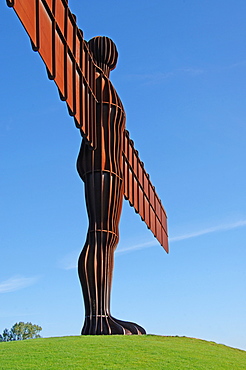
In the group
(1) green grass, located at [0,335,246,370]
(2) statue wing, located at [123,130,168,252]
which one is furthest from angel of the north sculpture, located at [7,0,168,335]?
(1) green grass, located at [0,335,246,370]

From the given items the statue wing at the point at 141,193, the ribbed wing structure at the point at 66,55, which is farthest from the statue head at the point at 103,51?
the statue wing at the point at 141,193

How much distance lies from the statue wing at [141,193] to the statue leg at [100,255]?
2848 millimetres

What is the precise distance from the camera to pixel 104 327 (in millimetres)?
17312

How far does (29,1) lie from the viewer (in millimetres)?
13469

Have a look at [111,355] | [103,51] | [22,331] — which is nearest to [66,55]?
[103,51]

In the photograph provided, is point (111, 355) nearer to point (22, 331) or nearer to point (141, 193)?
point (141, 193)

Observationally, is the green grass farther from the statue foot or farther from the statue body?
the statue body

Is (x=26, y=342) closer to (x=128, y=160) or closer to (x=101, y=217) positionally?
(x=101, y=217)

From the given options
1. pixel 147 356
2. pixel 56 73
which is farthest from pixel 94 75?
pixel 147 356

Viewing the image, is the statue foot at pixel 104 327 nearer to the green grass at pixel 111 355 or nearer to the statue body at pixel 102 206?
the statue body at pixel 102 206

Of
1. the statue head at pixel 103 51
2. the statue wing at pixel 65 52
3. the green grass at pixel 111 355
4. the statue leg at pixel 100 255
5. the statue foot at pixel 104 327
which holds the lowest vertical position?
the green grass at pixel 111 355

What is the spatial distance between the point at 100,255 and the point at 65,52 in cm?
606

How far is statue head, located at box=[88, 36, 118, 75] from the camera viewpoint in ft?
66.8

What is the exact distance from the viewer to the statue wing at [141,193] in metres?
22.0
